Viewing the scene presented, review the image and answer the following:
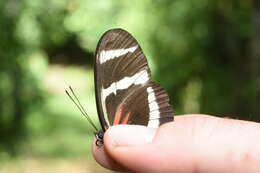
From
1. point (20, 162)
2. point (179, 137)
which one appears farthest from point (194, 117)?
point (20, 162)

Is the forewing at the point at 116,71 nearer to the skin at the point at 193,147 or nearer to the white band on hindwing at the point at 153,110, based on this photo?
the white band on hindwing at the point at 153,110

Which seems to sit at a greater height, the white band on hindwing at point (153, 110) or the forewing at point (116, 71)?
the forewing at point (116, 71)

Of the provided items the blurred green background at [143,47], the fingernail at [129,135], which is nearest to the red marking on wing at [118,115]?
the fingernail at [129,135]

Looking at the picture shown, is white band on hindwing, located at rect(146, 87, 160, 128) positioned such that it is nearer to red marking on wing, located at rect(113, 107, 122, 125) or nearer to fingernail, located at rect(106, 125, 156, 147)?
red marking on wing, located at rect(113, 107, 122, 125)

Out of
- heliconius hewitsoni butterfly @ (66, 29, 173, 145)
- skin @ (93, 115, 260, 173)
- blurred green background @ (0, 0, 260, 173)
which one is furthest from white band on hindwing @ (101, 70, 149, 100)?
blurred green background @ (0, 0, 260, 173)

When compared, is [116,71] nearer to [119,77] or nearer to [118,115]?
[119,77]

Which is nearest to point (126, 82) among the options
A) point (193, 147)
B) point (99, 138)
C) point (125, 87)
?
point (125, 87)
